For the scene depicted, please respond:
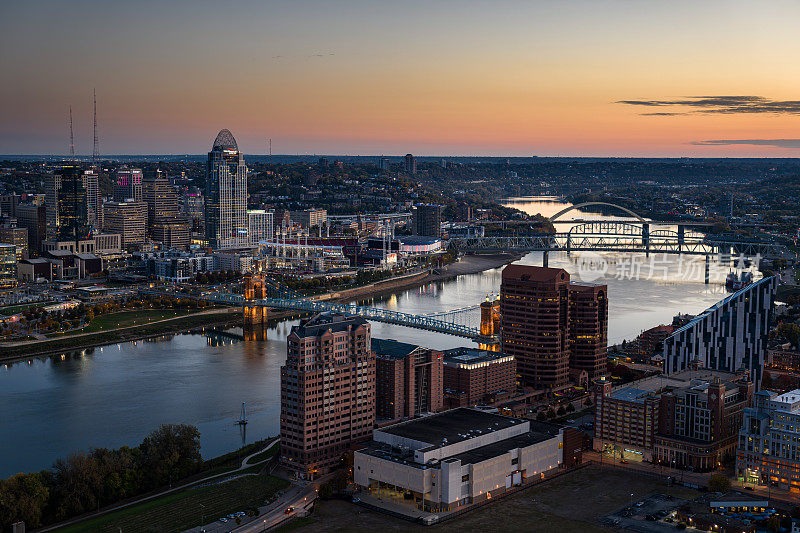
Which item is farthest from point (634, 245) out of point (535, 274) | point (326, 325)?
point (326, 325)

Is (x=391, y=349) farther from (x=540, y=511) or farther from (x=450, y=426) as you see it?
(x=540, y=511)

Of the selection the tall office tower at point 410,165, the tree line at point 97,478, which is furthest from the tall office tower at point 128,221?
the tall office tower at point 410,165

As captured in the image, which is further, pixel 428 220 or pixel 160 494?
pixel 428 220

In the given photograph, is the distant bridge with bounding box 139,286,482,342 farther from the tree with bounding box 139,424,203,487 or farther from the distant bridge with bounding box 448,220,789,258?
the distant bridge with bounding box 448,220,789,258

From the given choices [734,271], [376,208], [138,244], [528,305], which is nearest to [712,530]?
[528,305]

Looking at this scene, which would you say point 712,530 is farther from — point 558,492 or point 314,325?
point 314,325

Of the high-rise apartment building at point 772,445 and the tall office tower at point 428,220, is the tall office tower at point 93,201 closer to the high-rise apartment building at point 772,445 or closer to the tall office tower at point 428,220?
the tall office tower at point 428,220
